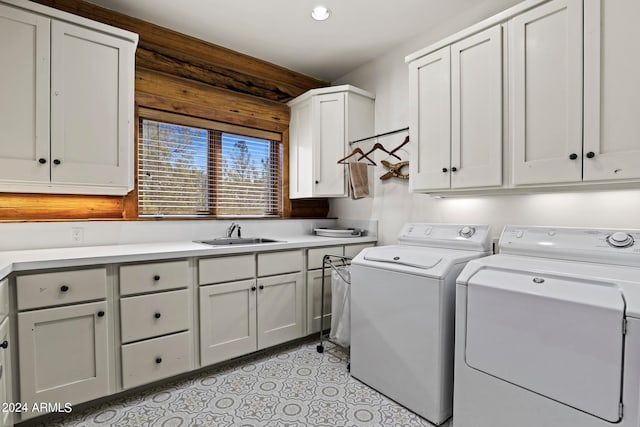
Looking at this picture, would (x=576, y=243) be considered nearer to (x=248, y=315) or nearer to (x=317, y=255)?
(x=317, y=255)

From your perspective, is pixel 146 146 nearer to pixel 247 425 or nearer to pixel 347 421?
pixel 247 425

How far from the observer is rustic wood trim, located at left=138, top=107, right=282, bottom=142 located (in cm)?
256

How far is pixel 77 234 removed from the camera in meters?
2.18

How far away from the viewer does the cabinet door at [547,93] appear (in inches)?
63.4

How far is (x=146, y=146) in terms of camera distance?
257 centimetres

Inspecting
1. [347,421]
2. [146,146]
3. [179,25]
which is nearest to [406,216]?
[347,421]

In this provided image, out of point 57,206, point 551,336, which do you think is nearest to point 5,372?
point 57,206

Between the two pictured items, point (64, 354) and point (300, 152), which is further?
point (300, 152)

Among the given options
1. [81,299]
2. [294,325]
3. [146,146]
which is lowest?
[294,325]

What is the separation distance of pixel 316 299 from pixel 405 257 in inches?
41.1

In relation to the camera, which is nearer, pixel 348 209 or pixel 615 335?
pixel 615 335

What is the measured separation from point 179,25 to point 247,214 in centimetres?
161

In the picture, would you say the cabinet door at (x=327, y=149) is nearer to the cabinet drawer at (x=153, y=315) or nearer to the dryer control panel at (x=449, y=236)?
the dryer control panel at (x=449, y=236)

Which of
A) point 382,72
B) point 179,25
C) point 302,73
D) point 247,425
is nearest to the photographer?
point 247,425
